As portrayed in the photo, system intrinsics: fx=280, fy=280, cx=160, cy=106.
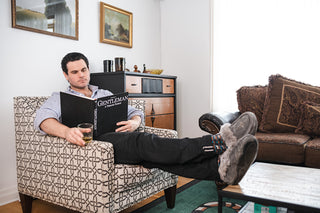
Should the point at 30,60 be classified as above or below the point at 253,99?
above

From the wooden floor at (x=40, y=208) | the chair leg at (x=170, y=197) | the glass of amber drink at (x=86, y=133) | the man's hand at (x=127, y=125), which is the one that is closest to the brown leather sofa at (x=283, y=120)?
the chair leg at (x=170, y=197)

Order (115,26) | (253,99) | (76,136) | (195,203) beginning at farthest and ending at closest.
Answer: (115,26)
(253,99)
(195,203)
(76,136)

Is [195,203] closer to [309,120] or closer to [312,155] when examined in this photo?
[312,155]

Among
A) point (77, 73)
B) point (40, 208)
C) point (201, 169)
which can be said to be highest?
point (77, 73)

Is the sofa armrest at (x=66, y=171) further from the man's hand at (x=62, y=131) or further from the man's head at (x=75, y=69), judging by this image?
the man's head at (x=75, y=69)

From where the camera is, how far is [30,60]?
7.84 feet

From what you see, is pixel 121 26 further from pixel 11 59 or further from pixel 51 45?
pixel 11 59

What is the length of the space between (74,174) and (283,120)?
1909 mm

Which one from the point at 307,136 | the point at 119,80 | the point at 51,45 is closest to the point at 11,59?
the point at 51,45

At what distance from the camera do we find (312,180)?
145 cm

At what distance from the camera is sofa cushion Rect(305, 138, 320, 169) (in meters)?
2.00

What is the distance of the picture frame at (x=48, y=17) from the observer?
7.50 ft

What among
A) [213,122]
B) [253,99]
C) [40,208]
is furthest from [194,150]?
[253,99]

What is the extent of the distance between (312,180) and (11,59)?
7.45 feet
